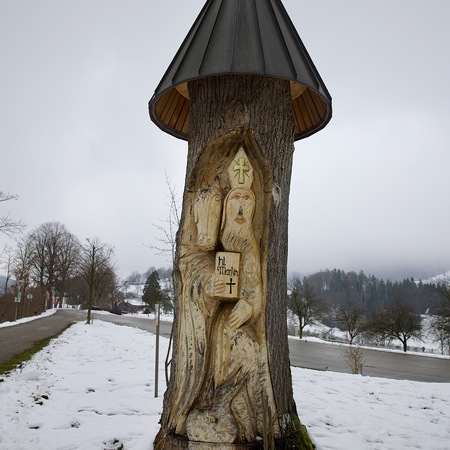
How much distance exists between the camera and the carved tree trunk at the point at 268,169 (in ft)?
9.86

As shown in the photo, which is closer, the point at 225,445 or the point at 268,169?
the point at 225,445

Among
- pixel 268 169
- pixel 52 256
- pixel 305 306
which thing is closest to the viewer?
pixel 268 169

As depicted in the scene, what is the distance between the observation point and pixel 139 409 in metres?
5.01

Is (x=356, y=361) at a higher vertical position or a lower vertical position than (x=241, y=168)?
lower

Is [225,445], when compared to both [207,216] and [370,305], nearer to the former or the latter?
[207,216]

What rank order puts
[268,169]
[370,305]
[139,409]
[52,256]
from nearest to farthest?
[268,169] < [139,409] < [52,256] < [370,305]

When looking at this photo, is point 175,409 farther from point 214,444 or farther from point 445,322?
point 445,322

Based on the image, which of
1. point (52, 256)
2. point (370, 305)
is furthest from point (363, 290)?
point (52, 256)

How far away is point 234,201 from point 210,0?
2.09 metres

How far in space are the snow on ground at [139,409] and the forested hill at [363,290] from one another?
64.1 meters

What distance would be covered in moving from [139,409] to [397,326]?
1212 inches

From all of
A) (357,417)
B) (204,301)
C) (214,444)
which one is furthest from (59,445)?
(357,417)

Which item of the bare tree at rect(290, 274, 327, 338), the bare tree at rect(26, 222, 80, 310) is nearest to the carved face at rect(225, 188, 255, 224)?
the bare tree at rect(290, 274, 327, 338)

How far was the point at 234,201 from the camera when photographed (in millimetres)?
3045
